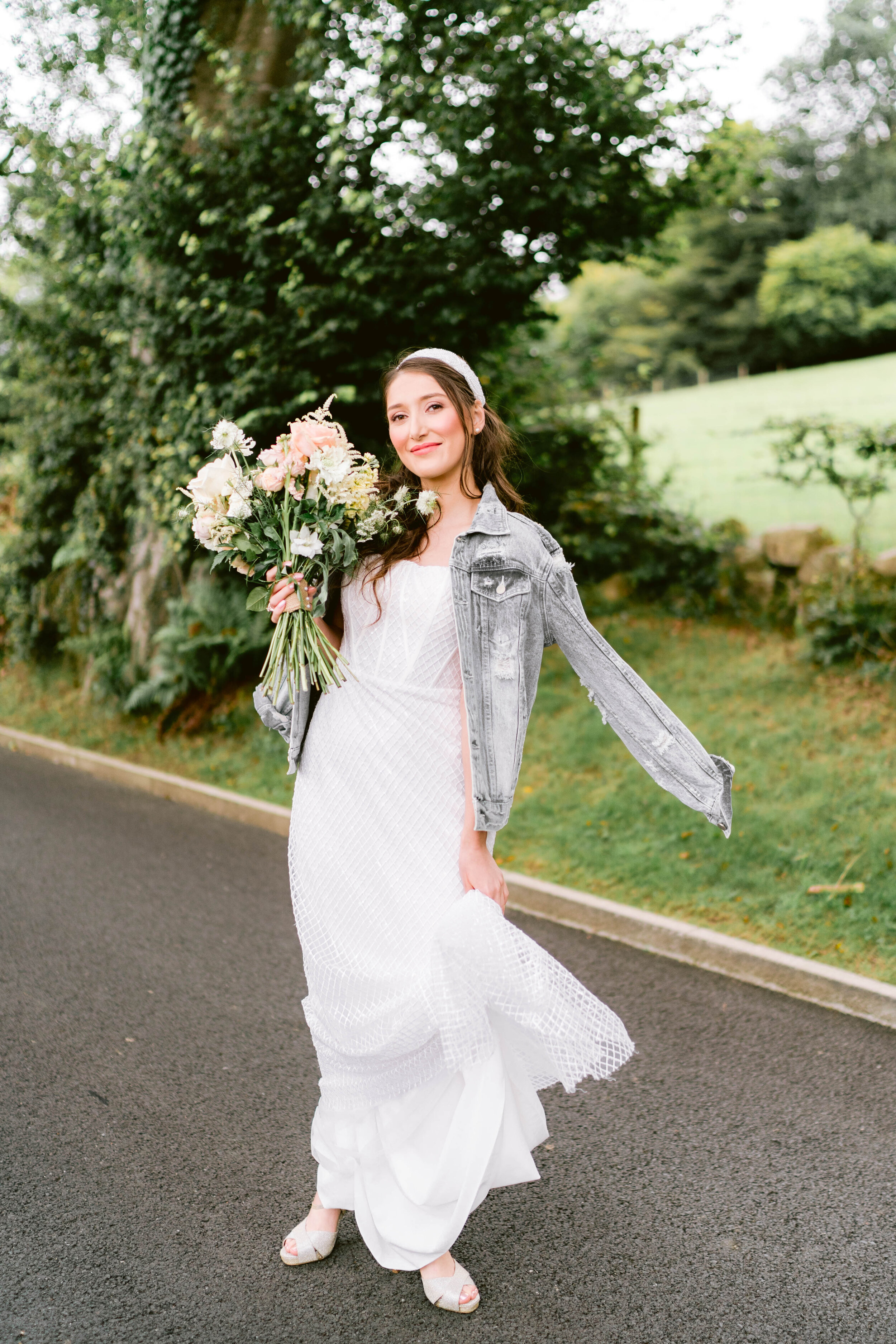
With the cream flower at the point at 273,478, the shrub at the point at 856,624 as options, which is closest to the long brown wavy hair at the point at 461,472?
the cream flower at the point at 273,478

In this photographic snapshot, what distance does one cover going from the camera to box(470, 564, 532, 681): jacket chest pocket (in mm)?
2645

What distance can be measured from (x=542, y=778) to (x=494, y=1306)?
452 cm

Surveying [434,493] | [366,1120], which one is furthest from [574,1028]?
[434,493]

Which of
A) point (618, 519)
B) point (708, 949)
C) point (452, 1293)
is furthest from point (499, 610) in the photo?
point (618, 519)

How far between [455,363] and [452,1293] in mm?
2447

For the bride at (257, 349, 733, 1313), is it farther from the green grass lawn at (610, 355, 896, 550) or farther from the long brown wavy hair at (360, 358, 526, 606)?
the green grass lawn at (610, 355, 896, 550)

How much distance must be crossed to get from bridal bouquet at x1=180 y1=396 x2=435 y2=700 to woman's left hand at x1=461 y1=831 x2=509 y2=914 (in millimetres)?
546

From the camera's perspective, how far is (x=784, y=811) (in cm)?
604

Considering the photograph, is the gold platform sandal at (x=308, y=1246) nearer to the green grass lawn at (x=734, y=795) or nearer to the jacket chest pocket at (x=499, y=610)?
the jacket chest pocket at (x=499, y=610)

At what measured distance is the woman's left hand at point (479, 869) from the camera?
2.68m

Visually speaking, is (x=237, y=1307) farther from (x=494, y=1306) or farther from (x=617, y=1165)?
(x=617, y=1165)

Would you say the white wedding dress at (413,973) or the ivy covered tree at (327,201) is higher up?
the ivy covered tree at (327,201)

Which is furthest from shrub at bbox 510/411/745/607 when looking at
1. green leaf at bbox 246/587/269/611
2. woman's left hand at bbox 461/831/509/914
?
woman's left hand at bbox 461/831/509/914

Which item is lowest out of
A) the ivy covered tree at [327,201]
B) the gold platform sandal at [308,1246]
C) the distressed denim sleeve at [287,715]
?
the gold platform sandal at [308,1246]
